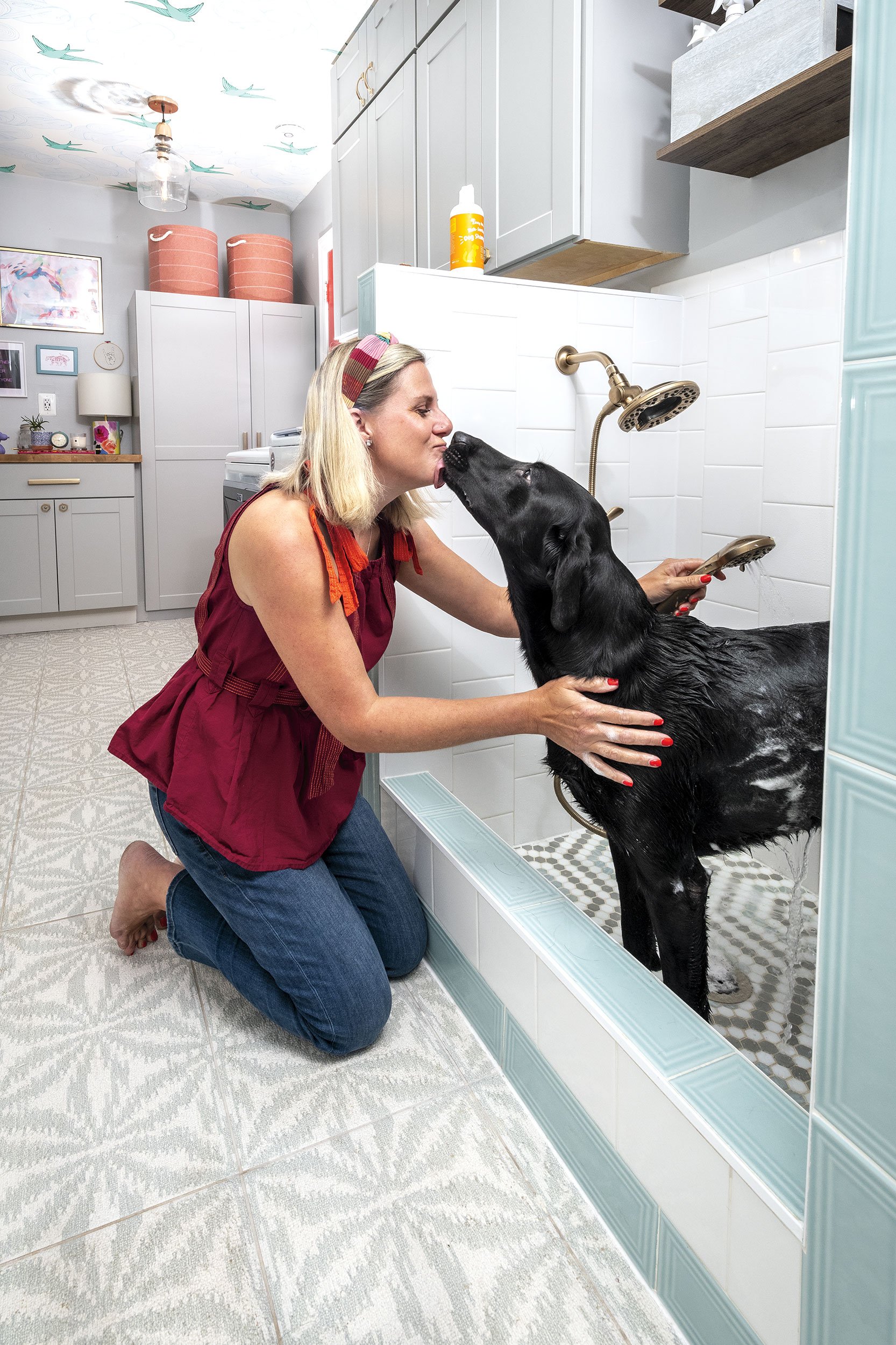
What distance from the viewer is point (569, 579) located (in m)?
1.16

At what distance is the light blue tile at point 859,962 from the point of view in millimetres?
607

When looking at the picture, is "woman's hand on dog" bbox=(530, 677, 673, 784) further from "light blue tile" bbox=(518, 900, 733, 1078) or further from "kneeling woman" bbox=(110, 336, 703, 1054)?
"light blue tile" bbox=(518, 900, 733, 1078)

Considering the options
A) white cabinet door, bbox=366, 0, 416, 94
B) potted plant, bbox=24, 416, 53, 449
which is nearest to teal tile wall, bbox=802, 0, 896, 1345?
white cabinet door, bbox=366, 0, 416, 94

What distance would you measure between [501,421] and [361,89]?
1843 mm

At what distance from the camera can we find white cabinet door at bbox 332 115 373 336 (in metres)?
2.93

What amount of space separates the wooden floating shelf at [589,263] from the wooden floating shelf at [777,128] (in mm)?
211

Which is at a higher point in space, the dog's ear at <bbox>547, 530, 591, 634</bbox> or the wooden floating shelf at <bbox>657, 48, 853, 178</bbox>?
the wooden floating shelf at <bbox>657, 48, 853, 178</bbox>

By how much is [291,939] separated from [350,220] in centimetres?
274

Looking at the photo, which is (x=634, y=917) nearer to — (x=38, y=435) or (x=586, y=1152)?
(x=586, y=1152)

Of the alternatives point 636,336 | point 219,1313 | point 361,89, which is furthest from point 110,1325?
point 361,89

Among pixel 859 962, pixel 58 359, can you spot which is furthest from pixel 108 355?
pixel 859 962

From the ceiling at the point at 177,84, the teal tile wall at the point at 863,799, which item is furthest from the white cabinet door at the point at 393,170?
the teal tile wall at the point at 863,799

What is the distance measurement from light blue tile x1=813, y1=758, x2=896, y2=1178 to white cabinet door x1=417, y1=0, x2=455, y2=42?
8.00ft

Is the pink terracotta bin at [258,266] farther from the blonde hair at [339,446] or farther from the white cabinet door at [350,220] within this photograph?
the blonde hair at [339,446]
